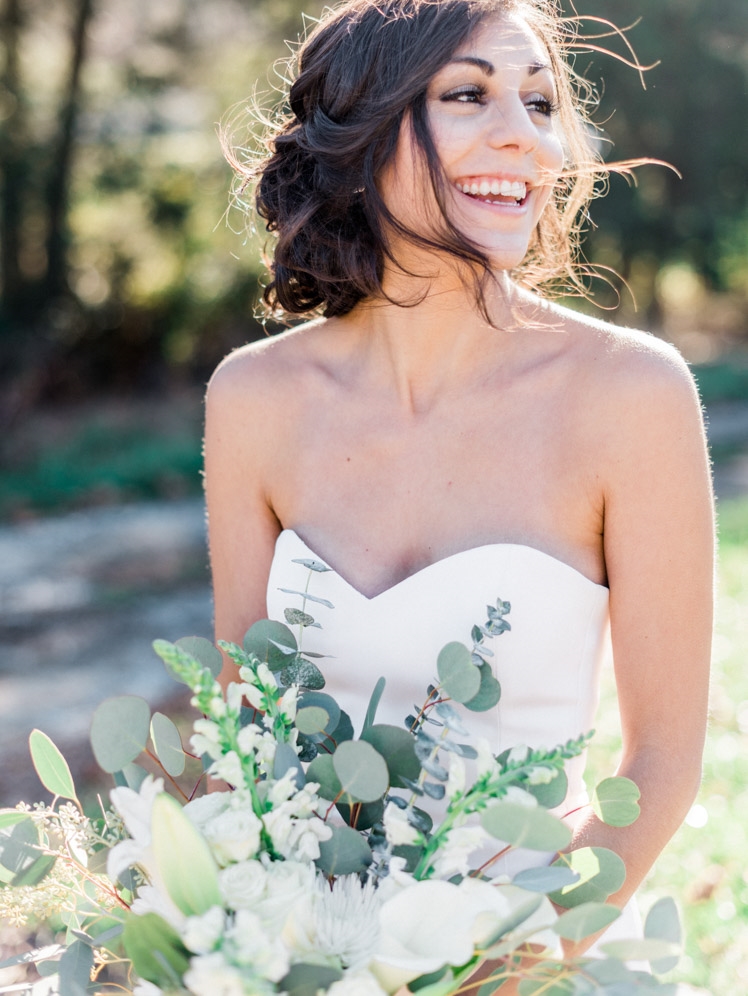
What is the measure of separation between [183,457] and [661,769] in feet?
27.6

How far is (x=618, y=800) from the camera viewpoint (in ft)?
4.98

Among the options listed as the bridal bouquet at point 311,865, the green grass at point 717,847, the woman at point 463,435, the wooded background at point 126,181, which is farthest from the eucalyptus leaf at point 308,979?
the wooded background at point 126,181

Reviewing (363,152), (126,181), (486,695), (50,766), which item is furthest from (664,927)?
(126,181)

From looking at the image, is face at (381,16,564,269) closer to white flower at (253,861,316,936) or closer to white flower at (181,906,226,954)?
white flower at (253,861,316,936)

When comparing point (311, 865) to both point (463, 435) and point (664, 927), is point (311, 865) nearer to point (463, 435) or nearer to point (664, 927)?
point (664, 927)

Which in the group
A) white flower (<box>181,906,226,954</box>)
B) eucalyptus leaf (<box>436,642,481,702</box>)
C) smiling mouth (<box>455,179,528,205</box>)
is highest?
smiling mouth (<box>455,179,528,205</box>)

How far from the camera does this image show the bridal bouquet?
1.19 m

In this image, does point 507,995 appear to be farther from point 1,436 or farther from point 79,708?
point 1,436

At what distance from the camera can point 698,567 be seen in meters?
1.89

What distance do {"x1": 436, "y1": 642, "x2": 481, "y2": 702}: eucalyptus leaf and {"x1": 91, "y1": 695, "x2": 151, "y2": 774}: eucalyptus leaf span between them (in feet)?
1.39

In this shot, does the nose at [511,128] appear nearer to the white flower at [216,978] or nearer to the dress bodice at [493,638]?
the dress bodice at [493,638]

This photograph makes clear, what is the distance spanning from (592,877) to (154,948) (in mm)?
621

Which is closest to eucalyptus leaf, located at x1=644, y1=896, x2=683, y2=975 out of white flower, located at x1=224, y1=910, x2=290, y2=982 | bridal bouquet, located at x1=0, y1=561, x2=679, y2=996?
bridal bouquet, located at x1=0, y1=561, x2=679, y2=996

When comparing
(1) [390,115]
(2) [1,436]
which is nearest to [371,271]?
(1) [390,115]
